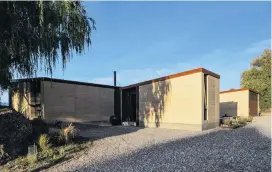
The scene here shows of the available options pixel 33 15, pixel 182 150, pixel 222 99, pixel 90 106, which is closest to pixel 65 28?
pixel 33 15

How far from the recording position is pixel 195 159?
6.75 meters

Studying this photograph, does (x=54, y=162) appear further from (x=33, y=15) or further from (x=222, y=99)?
(x=222, y=99)

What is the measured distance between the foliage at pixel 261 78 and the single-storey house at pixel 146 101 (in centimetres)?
1906

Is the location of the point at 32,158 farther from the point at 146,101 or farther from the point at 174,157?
the point at 146,101

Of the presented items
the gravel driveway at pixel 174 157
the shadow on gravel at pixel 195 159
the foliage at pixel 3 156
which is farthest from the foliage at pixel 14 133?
the shadow on gravel at pixel 195 159

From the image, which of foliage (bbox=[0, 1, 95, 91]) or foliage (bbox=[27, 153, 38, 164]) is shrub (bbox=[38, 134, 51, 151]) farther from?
foliage (bbox=[0, 1, 95, 91])

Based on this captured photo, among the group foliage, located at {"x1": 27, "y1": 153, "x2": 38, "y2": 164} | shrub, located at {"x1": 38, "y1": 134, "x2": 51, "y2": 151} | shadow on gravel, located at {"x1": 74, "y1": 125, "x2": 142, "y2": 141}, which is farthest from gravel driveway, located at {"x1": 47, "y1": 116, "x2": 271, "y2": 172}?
shadow on gravel, located at {"x1": 74, "y1": 125, "x2": 142, "y2": 141}

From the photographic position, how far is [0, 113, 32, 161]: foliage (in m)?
7.67

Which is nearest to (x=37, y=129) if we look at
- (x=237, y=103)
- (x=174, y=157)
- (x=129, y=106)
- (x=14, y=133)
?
(x=14, y=133)

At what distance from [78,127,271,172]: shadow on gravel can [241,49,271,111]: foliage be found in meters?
25.8

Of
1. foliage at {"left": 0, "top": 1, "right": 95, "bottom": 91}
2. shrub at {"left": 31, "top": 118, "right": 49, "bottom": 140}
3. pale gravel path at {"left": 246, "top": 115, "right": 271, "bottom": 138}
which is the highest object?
foliage at {"left": 0, "top": 1, "right": 95, "bottom": 91}

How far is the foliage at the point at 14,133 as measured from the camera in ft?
25.1

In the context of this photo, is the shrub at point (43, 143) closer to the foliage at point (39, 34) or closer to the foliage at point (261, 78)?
the foliage at point (39, 34)

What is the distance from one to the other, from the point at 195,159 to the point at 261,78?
30358mm
